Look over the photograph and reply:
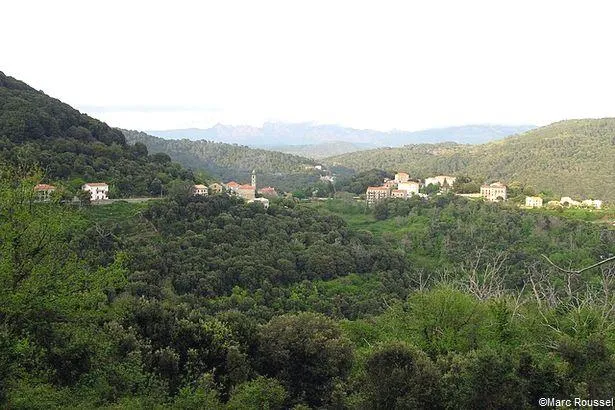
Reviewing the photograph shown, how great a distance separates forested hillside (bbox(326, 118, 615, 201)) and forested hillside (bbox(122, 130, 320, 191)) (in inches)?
Answer: 718

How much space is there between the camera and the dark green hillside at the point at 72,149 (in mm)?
33750

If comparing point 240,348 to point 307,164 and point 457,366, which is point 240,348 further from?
point 307,164

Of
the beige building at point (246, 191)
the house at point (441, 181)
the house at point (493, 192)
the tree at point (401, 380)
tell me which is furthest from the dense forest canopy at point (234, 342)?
the house at point (441, 181)

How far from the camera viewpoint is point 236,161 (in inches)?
3875

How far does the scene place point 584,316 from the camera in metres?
12.4

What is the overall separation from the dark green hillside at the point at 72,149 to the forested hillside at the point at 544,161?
46605mm

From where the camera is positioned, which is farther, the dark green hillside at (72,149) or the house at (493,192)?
the house at (493,192)

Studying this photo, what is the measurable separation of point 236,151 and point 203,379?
313 feet

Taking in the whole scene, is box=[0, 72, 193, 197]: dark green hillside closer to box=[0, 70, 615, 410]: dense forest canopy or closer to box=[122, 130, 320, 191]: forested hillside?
box=[0, 70, 615, 410]: dense forest canopy

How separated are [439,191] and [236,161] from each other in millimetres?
48080

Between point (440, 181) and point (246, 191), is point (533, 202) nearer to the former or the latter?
point (440, 181)

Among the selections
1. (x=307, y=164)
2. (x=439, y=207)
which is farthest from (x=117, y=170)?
(x=307, y=164)

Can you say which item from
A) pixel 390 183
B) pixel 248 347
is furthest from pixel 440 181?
pixel 248 347

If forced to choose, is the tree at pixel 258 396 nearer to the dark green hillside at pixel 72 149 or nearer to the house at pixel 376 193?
the dark green hillside at pixel 72 149
